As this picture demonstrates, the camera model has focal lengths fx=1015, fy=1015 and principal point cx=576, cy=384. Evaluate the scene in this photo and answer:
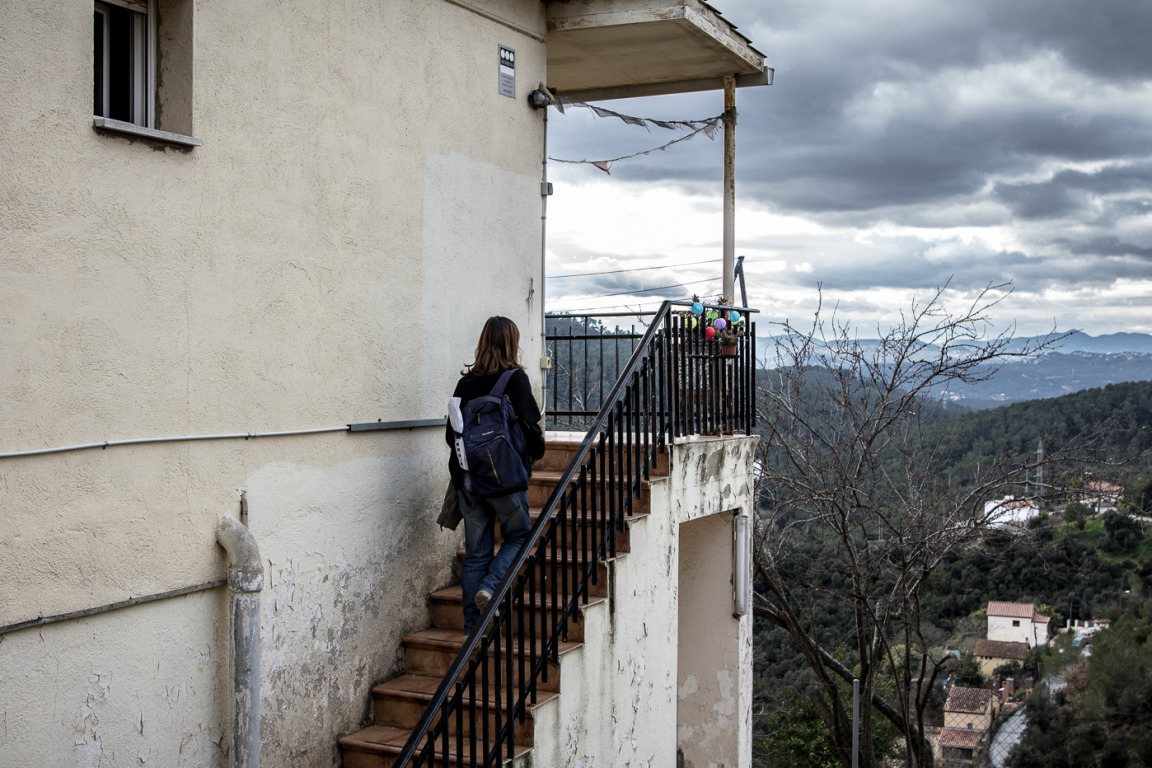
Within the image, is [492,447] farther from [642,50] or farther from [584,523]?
[642,50]

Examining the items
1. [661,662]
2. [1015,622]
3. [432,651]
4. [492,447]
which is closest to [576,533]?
[492,447]

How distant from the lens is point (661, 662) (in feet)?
23.3

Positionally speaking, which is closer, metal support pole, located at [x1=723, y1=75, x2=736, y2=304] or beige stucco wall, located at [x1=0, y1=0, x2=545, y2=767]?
beige stucco wall, located at [x1=0, y1=0, x2=545, y2=767]

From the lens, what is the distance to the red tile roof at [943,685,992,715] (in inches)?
1043

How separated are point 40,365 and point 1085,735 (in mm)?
30336

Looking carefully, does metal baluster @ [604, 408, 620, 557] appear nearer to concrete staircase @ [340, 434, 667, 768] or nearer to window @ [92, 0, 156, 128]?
concrete staircase @ [340, 434, 667, 768]

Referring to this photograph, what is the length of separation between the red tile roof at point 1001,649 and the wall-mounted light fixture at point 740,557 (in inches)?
796

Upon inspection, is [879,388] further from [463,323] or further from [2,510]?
[2,510]

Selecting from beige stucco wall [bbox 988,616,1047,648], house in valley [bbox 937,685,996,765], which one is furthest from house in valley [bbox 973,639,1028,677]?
house in valley [bbox 937,685,996,765]

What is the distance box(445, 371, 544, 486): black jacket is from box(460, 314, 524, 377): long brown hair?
1.8 inches

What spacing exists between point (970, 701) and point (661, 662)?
895 inches

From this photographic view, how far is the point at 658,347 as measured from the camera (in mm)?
6977

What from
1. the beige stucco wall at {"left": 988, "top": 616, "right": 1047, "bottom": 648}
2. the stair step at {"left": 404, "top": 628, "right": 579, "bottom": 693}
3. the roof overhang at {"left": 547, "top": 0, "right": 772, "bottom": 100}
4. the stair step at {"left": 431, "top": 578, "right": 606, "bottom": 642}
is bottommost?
the beige stucco wall at {"left": 988, "top": 616, "right": 1047, "bottom": 648}

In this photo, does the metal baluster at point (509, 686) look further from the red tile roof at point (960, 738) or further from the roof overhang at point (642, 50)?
the red tile roof at point (960, 738)
